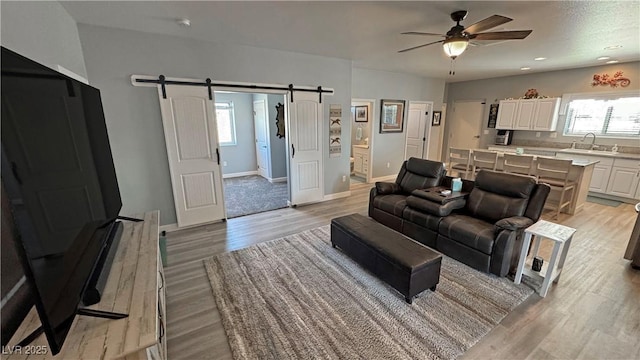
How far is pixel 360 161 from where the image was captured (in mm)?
7031

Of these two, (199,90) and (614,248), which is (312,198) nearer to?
(199,90)

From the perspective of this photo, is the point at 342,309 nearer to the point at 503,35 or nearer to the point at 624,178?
the point at 503,35

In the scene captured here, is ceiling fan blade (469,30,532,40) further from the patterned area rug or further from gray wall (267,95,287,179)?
gray wall (267,95,287,179)

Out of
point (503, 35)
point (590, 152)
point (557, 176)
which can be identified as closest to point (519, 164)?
point (557, 176)

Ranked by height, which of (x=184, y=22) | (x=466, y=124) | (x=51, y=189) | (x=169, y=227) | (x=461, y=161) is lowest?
(x=169, y=227)

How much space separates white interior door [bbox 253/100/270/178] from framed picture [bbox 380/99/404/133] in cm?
283

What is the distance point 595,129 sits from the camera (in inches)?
219

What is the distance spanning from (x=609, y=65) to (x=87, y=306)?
27.5ft

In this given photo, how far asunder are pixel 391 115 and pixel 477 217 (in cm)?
393

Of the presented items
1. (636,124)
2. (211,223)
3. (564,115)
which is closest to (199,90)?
(211,223)

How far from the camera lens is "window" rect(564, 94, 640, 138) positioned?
508 cm

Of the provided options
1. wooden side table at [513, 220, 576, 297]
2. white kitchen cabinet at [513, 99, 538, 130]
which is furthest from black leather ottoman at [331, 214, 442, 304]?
white kitchen cabinet at [513, 99, 538, 130]

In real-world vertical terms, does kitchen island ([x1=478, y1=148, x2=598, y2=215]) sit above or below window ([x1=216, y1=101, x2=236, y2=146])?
below

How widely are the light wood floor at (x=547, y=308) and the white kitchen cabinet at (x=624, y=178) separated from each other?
1707mm
